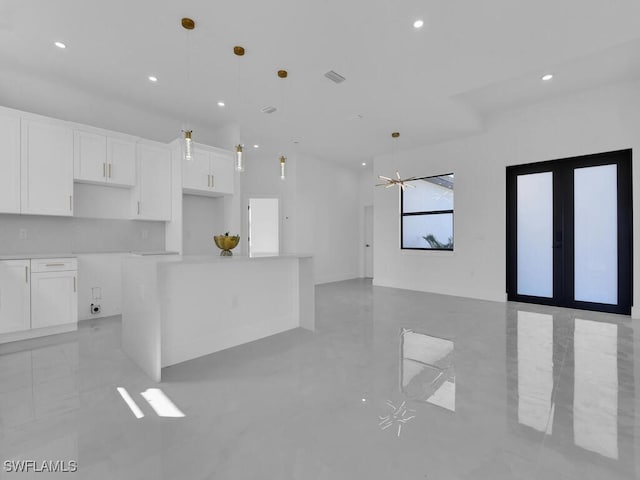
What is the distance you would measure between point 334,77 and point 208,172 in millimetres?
2604

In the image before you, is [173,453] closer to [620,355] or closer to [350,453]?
[350,453]

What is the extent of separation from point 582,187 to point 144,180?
275 inches

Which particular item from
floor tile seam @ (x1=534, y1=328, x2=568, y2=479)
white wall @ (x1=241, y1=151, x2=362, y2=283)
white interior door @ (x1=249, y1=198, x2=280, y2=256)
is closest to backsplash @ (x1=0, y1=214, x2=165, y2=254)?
white wall @ (x1=241, y1=151, x2=362, y2=283)

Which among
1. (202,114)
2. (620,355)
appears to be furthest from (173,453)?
(202,114)

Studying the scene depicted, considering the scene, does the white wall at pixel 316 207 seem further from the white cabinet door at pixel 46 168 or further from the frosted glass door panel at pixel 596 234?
the frosted glass door panel at pixel 596 234

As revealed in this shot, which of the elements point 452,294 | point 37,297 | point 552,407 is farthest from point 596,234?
point 37,297

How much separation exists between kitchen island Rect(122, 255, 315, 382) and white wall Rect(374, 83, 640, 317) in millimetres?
3809

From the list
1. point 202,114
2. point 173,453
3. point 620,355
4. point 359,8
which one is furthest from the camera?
point 202,114

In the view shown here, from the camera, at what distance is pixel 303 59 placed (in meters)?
3.42

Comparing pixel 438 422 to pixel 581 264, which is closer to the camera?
pixel 438 422

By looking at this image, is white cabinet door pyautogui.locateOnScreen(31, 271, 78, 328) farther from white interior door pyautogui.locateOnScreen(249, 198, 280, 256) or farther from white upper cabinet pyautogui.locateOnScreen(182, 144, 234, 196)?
white interior door pyautogui.locateOnScreen(249, 198, 280, 256)

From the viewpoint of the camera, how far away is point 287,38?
3055 millimetres

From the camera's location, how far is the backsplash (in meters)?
3.81

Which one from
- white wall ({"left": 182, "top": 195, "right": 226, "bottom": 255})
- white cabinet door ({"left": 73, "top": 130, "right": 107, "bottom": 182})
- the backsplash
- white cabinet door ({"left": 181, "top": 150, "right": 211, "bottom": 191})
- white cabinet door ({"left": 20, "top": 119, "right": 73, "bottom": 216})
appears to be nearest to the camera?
white cabinet door ({"left": 20, "top": 119, "right": 73, "bottom": 216})
